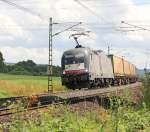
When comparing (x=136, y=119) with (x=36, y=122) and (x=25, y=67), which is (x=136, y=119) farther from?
(x=25, y=67)

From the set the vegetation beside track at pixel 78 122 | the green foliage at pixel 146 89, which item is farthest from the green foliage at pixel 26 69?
the vegetation beside track at pixel 78 122

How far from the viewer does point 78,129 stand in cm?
958

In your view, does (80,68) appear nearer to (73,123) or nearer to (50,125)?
(73,123)

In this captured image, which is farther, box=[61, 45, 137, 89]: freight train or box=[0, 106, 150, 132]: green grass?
box=[61, 45, 137, 89]: freight train

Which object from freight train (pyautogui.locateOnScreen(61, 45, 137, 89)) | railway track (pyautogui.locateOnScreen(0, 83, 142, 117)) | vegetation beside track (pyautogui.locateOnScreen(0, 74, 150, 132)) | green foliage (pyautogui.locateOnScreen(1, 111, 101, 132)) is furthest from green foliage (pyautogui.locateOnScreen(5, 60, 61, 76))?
green foliage (pyautogui.locateOnScreen(1, 111, 101, 132))

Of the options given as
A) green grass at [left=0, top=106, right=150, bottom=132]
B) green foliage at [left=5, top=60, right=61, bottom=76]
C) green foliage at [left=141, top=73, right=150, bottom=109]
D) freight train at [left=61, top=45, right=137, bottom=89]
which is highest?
green foliage at [left=5, top=60, right=61, bottom=76]

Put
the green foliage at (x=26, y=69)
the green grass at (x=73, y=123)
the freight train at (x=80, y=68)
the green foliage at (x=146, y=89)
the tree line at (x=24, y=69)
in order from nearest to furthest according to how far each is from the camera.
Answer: the green grass at (x=73, y=123), the green foliage at (x=146, y=89), the freight train at (x=80, y=68), the tree line at (x=24, y=69), the green foliage at (x=26, y=69)

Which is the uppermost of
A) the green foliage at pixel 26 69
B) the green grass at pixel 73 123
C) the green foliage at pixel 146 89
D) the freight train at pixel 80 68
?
the green foliage at pixel 26 69

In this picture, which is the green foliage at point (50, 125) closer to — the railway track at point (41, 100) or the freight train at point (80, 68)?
the railway track at point (41, 100)

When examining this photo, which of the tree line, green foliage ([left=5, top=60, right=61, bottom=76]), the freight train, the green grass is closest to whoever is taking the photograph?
the green grass

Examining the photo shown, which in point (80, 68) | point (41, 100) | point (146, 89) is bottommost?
point (41, 100)

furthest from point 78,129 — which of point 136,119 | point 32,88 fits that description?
point 32,88

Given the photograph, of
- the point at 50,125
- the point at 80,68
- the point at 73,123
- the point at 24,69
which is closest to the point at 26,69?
the point at 24,69

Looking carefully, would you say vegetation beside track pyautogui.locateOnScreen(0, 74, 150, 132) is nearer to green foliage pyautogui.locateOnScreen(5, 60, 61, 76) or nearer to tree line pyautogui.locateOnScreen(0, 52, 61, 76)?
tree line pyautogui.locateOnScreen(0, 52, 61, 76)
